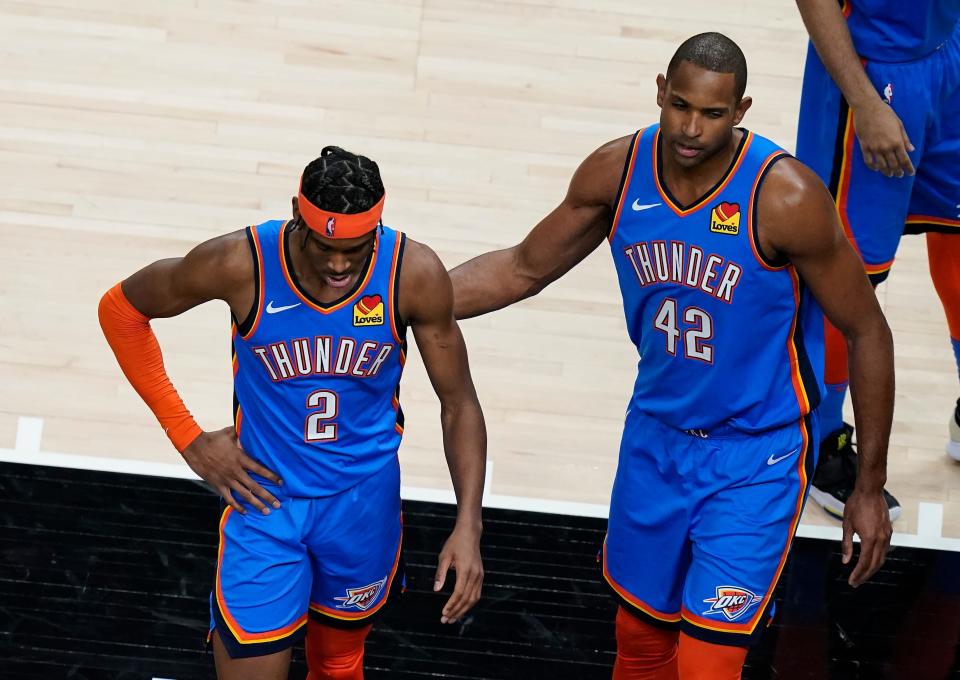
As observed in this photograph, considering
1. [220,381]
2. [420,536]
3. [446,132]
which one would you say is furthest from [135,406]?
[446,132]

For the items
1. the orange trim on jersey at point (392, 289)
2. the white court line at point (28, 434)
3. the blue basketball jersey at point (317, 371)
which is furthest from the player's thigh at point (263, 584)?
the white court line at point (28, 434)

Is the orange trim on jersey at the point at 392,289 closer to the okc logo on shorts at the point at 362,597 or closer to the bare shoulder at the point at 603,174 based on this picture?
the bare shoulder at the point at 603,174

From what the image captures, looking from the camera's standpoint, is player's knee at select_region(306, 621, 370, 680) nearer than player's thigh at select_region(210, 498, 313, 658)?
No

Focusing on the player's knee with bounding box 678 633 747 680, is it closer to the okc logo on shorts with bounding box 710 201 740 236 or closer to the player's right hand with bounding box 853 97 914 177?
the okc logo on shorts with bounding box 710 201 740 236

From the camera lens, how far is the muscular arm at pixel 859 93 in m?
4.46

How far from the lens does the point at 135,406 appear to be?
552cm

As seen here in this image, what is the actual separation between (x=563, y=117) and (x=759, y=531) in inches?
140

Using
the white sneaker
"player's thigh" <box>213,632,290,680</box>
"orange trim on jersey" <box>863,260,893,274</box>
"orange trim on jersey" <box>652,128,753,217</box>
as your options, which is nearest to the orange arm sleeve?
"player's thigh" <box>213,632,290,680</box>

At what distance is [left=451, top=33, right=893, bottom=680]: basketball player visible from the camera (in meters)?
3.62

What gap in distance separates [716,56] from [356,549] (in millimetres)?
1516

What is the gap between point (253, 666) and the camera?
12.2ft

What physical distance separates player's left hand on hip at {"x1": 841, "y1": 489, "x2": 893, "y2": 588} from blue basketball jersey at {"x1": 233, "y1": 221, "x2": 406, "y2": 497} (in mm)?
1198

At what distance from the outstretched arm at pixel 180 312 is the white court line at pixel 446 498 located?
1414 mm

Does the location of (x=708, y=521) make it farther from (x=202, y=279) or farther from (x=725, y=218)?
(x=202, y=279)
